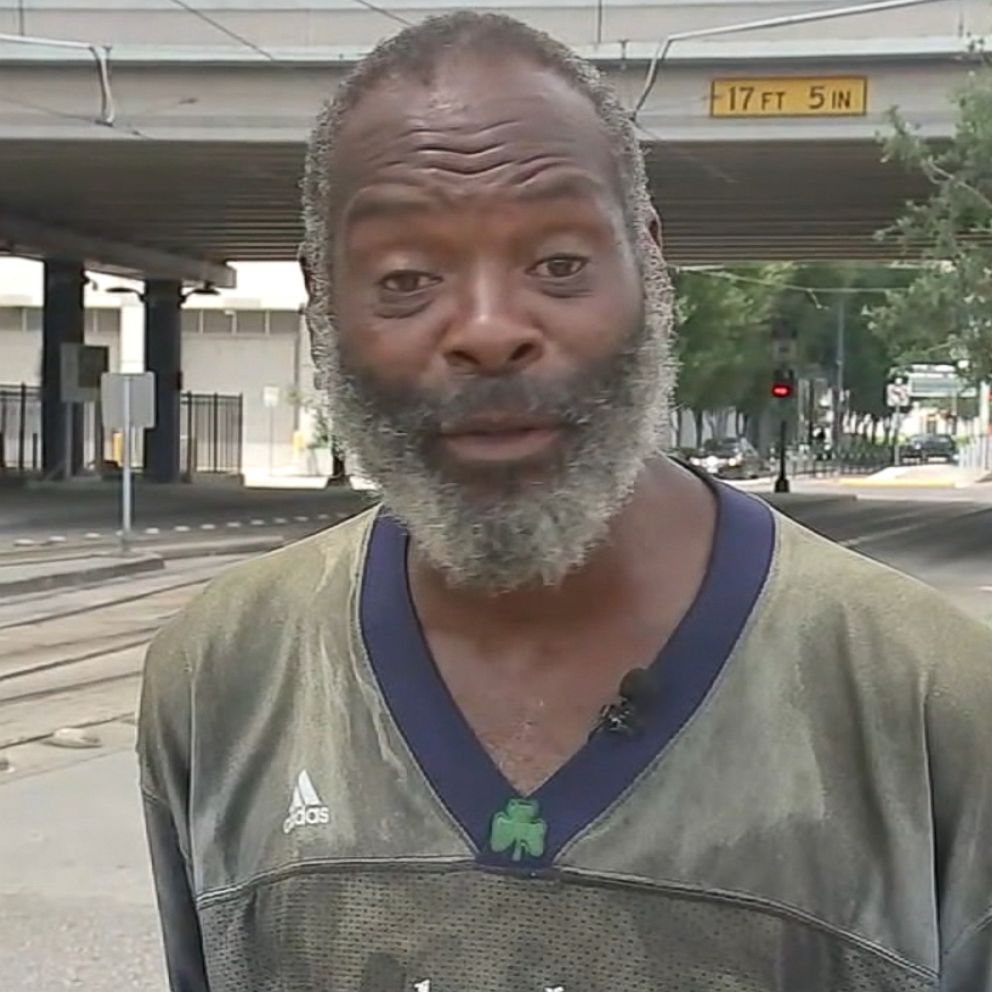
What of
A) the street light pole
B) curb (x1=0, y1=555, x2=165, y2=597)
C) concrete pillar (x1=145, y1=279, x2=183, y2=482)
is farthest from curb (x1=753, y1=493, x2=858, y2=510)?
the street light pole

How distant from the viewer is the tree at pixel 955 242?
18516 mm

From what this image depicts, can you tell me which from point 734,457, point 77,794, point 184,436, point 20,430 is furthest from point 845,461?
point 77,794

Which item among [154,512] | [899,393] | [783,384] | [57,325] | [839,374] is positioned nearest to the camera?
[154,512]

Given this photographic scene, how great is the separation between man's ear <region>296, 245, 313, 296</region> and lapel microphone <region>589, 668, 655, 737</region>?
1.56 feet

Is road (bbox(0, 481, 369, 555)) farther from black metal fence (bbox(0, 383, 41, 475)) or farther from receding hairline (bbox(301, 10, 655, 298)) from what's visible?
receding hairline (bbox(301, 10, 655, 298))

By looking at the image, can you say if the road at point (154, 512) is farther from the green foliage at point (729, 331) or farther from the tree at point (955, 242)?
the green foliage at point (729, 331)

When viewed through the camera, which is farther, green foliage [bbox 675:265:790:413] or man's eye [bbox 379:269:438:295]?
green foliage [bbox 675:265:790:413]

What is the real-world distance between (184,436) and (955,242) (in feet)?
103

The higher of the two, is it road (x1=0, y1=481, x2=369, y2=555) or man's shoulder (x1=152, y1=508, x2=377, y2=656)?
man's shoulder (x1=152, y1=508, x2=377, y2=656)

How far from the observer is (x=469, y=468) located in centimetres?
162

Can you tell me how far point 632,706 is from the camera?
1.58 metres

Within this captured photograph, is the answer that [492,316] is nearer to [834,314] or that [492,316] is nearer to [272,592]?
[272,592]

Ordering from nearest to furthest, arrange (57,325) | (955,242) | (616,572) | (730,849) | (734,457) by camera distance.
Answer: (730,849) → (616,572) → (955,242) → (57,325) → (734,457)

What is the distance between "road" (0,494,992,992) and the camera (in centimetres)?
596
